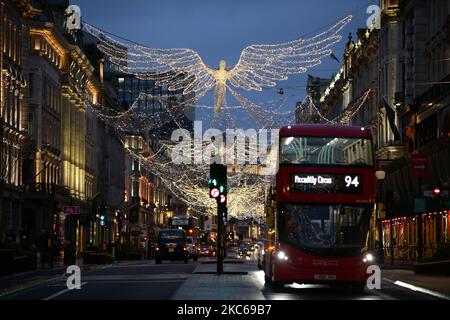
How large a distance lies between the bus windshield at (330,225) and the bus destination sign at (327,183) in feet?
1.56

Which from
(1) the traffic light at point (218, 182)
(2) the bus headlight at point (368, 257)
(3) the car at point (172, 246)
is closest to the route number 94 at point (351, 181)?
(2) the bus headlight at point (368, 257)

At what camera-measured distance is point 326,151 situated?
31219mm

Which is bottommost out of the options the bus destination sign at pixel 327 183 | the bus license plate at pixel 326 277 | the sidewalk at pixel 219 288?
the sidewalk at pixel 219 288

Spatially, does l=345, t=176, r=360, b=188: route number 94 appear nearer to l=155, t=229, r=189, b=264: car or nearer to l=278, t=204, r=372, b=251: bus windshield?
l=278, t=204, r=372, b=251: bus windshield

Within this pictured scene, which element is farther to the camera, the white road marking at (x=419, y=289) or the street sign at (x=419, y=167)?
the street sign at (x=419, y=167)

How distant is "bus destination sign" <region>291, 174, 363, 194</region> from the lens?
30828 millimetres

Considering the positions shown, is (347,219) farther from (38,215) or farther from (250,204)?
(250,204)

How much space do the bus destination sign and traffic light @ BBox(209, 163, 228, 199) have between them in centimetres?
765

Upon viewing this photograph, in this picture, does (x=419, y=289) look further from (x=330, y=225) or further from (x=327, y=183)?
(x=327, y=183)

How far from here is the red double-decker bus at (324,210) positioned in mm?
30750

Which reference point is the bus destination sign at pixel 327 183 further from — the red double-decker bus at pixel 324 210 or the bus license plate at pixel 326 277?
the bus license plate at pixel 326 277

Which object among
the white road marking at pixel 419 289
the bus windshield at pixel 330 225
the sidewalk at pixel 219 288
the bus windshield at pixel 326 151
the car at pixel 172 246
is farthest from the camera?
the car at pixel 172 246
